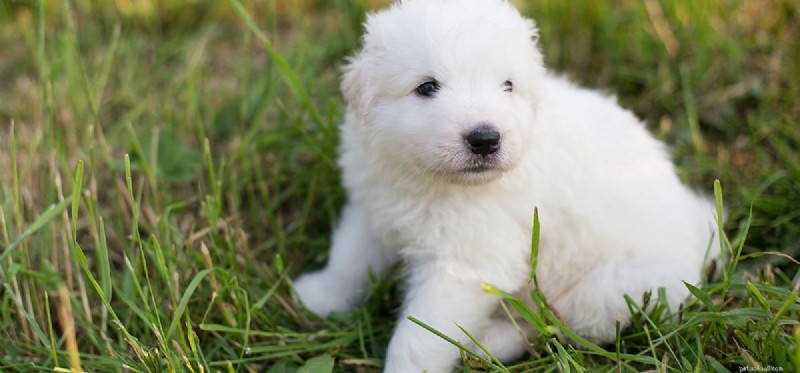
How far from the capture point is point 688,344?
2994 mm

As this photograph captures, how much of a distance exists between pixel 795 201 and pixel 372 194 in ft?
7.66

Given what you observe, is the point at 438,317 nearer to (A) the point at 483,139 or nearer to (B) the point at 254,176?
(A) the point at 483,139

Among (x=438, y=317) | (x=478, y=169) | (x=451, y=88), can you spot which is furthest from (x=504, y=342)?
(x=451, y=88)

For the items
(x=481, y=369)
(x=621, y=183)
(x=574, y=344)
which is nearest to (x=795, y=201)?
(x=621, y=183)

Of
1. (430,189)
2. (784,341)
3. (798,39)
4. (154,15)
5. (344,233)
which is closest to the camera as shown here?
(784,341)

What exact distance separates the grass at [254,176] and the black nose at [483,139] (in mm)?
638

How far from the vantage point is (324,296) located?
368 cm

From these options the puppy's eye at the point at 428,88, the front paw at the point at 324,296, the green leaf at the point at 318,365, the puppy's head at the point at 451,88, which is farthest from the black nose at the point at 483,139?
the front paw at the point at 324,296

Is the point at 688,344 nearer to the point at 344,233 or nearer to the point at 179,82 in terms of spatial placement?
the point at 344,233

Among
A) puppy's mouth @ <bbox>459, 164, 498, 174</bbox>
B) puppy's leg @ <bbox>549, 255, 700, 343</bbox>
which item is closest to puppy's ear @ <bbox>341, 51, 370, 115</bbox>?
puppy's mouth @ <bbox>459, 164, 498, 174</bbox>

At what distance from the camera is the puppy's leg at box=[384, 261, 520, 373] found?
3.03 meters

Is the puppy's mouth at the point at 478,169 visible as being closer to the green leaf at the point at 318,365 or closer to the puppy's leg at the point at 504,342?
the puppy's leg at the point at 504,342

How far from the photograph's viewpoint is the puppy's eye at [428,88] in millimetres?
2898

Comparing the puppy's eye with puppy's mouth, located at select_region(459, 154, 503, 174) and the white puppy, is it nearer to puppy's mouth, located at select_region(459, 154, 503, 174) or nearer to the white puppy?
the white puppy
